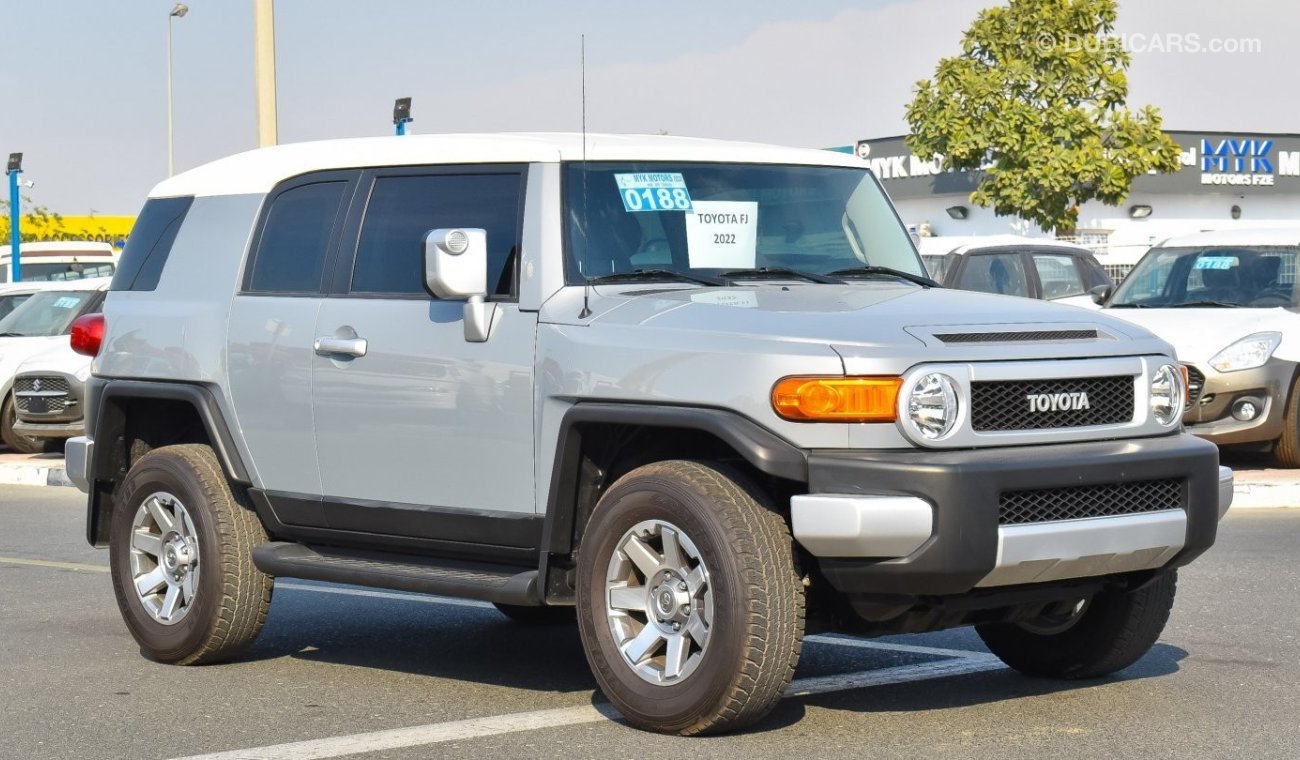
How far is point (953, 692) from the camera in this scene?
6.51 meters

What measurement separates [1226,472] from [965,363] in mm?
1236

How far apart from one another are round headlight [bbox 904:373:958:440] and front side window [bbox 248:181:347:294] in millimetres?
2581

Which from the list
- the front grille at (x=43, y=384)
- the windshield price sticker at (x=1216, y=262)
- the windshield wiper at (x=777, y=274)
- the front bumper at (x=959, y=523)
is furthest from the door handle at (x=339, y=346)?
the front grille at (x=43, y=384)

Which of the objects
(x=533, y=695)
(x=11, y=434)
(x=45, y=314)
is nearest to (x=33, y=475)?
(x=11, y=434)

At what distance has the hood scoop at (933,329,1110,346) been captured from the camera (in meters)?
5.64

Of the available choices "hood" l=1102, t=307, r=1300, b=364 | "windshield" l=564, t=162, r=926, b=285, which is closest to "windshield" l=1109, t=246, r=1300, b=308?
"hood" l=1102, t=307, r=1300, b=364

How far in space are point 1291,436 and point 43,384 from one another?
10625 mm

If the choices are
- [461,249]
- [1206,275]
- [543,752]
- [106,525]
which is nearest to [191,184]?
[106,525]

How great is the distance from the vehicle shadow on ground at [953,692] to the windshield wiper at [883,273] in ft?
4.66

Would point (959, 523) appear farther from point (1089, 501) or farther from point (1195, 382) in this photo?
point (1195, 382)

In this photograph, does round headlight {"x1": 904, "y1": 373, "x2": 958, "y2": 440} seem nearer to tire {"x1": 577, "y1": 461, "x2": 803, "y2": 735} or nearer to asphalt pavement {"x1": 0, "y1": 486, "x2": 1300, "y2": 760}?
tire {"x1": 577, "y1": 461, "x2": 803, "y2": 735}

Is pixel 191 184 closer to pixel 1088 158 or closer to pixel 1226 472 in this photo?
pixel 1226 472

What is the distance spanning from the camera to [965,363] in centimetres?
553

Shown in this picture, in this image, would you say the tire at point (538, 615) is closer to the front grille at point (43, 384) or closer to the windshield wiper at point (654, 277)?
the windshield wiper at point (654, 277)
